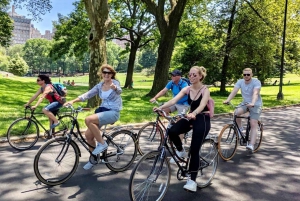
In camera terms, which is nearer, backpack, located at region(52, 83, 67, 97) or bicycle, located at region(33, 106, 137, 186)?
bicycle, located at region(33, 106, 137, 186)

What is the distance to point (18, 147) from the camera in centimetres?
651

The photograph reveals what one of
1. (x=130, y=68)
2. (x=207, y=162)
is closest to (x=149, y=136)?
(x=207, y=162)

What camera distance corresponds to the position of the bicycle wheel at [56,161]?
14.4 ft

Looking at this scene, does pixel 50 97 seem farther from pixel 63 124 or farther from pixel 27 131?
pixel 27 131

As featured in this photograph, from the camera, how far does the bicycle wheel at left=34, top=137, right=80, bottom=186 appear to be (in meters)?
4.38

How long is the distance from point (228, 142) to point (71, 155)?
337 centimetres

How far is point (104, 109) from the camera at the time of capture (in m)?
5.11

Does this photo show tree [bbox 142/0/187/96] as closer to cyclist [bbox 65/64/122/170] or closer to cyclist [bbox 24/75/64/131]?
cyclist [bbox 24/75/64/131]

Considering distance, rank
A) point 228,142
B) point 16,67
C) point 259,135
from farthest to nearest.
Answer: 1. point 16,67
2. point 259,135
3. point 228,142

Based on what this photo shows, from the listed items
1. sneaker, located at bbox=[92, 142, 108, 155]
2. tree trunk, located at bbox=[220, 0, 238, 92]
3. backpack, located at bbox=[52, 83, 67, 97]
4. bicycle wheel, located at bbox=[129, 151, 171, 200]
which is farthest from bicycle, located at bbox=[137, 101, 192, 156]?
tree trunk, located at bbox=[220, 0, 238, 92]

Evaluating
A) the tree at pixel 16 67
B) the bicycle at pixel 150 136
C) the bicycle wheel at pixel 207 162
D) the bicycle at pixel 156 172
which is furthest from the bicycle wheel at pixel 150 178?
the tree at pixel 16 67

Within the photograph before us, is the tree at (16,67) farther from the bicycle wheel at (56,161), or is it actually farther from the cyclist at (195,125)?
the cyclist at (195,125)

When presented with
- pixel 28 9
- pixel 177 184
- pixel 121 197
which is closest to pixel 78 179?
pixel 121 197

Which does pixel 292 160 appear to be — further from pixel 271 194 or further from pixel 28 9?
pixel 28 9
